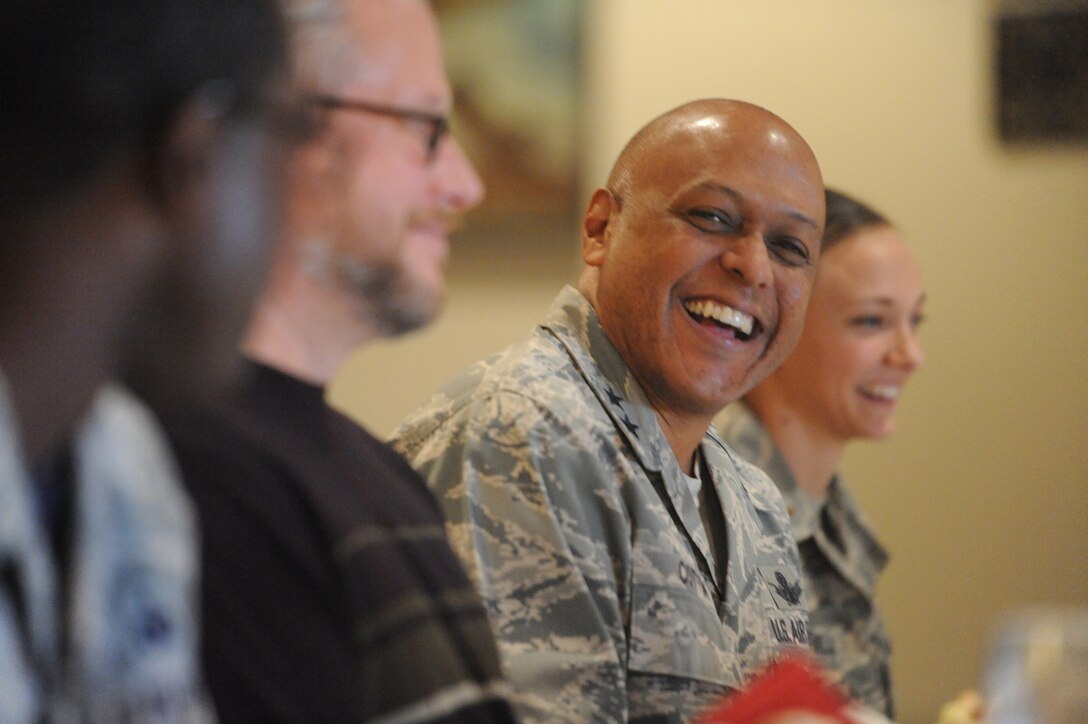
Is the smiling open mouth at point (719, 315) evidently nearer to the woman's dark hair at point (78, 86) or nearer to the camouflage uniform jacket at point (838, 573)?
the camouflage uniform jacket at point (838, 573)

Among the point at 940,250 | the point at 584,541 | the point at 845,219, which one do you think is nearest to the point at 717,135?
the point at 584,541

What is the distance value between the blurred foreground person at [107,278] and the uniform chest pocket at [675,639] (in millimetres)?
586

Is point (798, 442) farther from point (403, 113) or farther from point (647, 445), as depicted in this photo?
point (403, 113)

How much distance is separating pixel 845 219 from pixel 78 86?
4.64 ft

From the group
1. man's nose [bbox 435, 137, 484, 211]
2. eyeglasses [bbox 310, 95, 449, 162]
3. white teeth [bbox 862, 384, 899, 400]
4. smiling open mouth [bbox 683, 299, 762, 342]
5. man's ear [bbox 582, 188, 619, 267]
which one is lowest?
white teeth [bbox 862, 384, 899, 400]

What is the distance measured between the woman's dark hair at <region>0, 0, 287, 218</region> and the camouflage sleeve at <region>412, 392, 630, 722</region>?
23.5 inches

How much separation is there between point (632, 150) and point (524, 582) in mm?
528

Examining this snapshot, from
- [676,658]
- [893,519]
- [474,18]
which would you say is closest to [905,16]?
[474,18]

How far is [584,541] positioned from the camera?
3.37 ft

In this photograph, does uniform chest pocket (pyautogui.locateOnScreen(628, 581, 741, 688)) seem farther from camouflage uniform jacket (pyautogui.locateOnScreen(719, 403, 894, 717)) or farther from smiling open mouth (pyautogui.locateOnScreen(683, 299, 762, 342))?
camouflage uniform jacket (pyautogui.locateOnScreen(719, 403, 894, 717))

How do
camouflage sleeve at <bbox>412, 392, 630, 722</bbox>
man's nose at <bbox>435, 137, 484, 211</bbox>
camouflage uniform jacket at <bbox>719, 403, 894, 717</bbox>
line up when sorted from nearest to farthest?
1. man's nose at <bbox>435, 137, 484, 211</bbox>
2. camouflage sleeve at <bbox>412, 392, 630, 722</bbox>
3. camouflage uniform jacket at <bbox>719, 403, 894, 717</bbox>

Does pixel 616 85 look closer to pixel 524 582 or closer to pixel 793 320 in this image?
pixel 793 320

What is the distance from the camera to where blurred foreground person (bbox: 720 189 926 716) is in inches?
65.4

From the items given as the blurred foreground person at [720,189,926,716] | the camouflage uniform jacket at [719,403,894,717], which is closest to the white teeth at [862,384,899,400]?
the blurred foreground person at [720,189,926,716]
